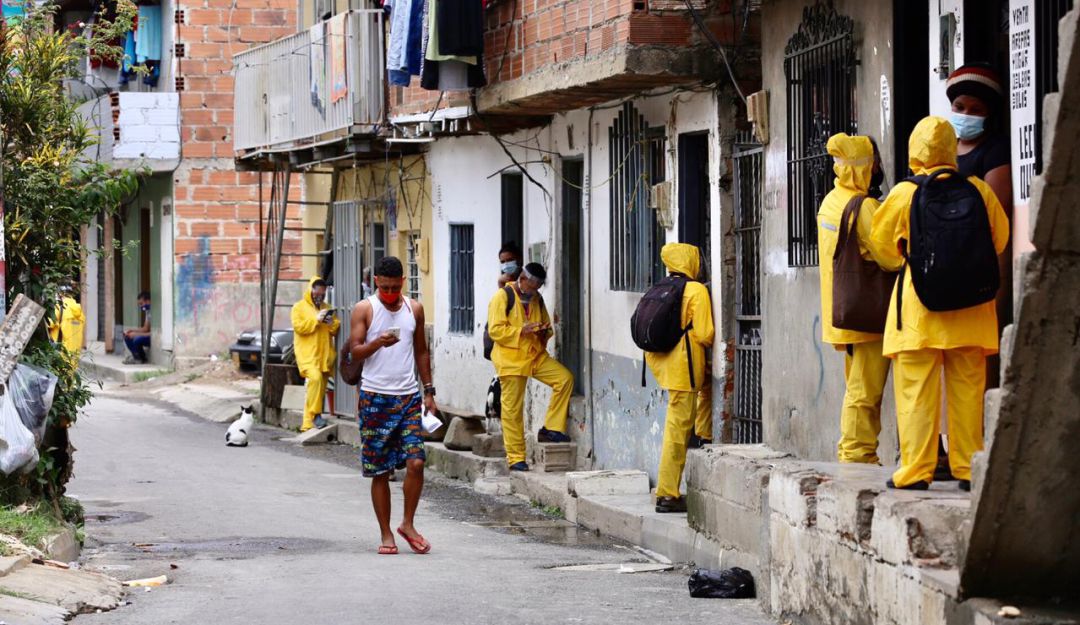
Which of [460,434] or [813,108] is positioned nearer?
[813,108]

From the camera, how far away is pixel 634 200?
14484mm

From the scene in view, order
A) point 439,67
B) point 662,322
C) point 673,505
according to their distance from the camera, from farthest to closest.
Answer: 1. point 439,67
2. point 662,322
3. point 673,505

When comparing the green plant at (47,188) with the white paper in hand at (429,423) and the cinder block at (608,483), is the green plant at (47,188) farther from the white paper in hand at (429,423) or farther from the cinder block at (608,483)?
the cinder block at (608,483)

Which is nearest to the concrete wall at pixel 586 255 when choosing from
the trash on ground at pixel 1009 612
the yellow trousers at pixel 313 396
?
the yellow trousers at pixel 313 396

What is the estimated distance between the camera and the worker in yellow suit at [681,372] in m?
12.0

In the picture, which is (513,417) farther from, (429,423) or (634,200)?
(429,423)

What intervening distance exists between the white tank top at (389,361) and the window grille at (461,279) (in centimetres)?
799

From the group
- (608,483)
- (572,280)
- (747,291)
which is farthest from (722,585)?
(572,280)

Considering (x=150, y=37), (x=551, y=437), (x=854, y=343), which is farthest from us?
(x=150, y=37)

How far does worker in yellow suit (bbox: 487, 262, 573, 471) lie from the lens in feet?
50.6

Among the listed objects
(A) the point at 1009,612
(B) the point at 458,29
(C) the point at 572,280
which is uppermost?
(B) the point at 458,29

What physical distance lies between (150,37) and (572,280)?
58.5ft

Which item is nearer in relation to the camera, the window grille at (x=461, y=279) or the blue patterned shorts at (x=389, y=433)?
the blue patterned shorts at (x=389, y=433)

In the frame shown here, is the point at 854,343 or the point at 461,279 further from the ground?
the point at 461,279
